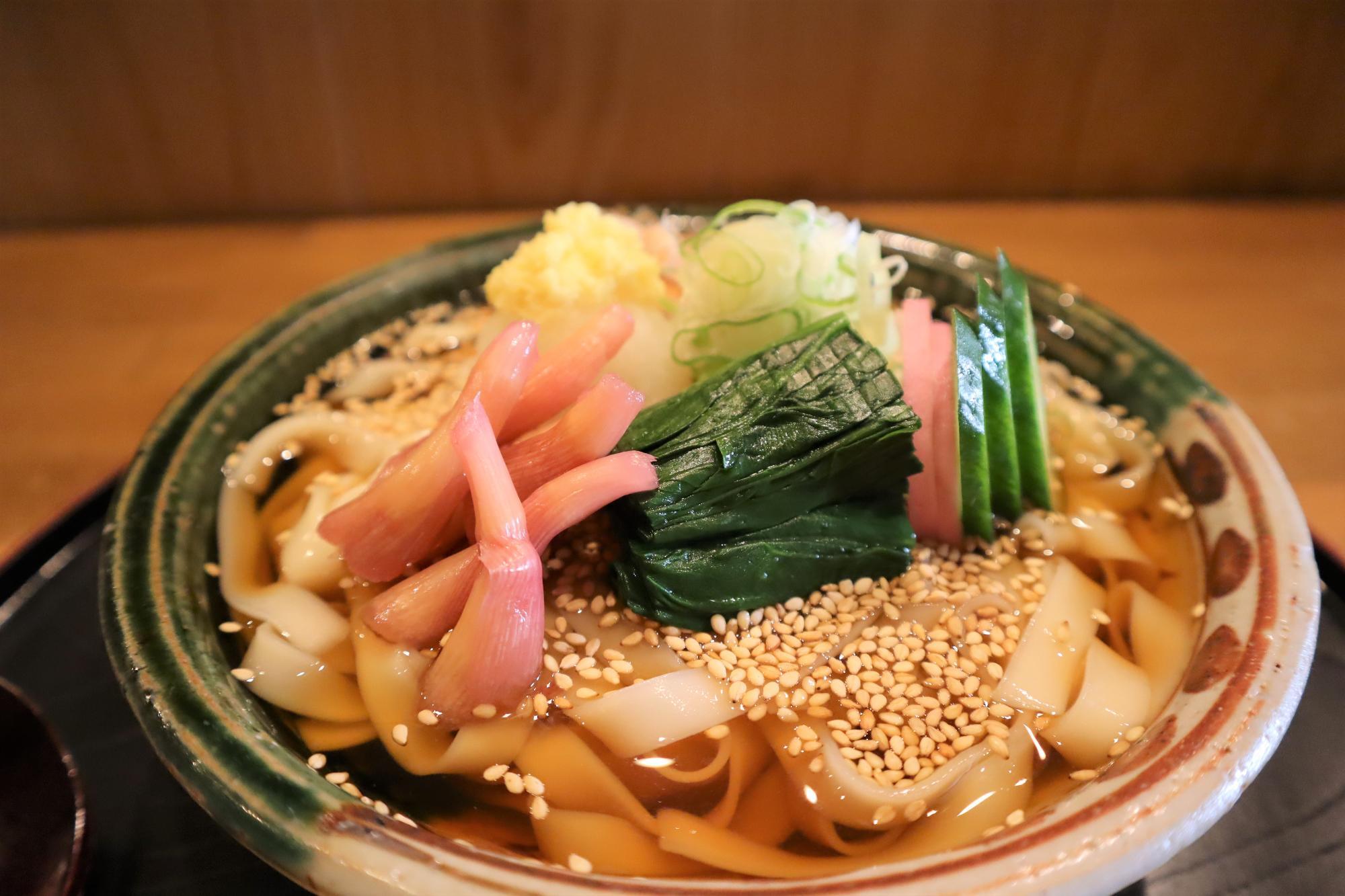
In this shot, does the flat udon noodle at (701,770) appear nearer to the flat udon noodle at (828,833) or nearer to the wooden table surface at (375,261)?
the flat udon noodle at (828,833)

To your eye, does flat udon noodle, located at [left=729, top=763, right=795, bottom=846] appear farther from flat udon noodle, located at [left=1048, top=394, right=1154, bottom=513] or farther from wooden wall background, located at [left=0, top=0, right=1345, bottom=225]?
wooden wall background, located at [left=0, top=0, right=1345, bottom=225]

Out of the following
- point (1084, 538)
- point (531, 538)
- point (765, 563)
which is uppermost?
point (531, 538)

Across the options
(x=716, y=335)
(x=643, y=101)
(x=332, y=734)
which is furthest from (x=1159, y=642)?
(x=643, y=101)

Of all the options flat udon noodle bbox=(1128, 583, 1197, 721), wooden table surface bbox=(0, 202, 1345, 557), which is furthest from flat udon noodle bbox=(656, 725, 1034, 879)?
wooden table surface bbox=(0, 202, 1345, 557)

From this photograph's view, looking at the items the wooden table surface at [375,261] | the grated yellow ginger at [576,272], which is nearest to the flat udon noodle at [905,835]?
the grated yellow ginger at [576,272]

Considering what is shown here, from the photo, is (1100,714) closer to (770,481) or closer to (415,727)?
(770,481)

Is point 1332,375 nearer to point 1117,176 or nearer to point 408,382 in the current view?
point 1117,176

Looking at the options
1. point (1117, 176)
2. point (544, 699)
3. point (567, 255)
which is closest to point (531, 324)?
point (567, 255)
